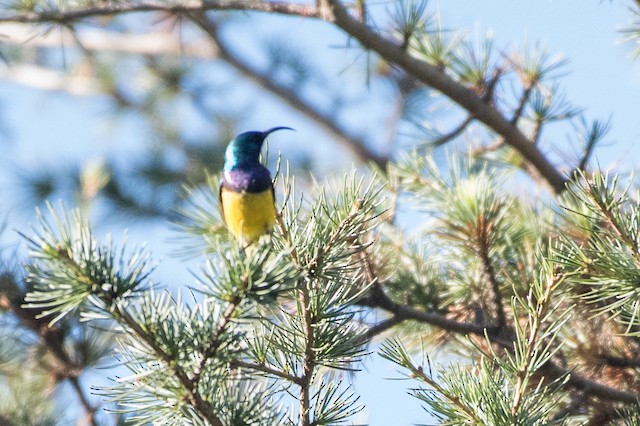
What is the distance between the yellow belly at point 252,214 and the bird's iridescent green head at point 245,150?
23cm

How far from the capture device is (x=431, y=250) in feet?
8.00

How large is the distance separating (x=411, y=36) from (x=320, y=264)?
42.7 inches

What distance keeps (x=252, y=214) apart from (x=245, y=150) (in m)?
0.45

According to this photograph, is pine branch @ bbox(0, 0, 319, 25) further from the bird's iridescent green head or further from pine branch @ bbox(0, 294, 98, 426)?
pine branch @ bbox(0, 294, 98, 426)

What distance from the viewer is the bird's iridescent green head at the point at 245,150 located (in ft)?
8.45

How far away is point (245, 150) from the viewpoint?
8.79ft

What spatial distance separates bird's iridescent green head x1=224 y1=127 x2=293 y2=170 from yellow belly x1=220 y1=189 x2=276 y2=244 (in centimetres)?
23

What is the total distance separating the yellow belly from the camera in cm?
227

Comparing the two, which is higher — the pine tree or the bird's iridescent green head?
the bird's iridescent green head

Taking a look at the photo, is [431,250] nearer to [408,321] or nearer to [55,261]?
[408,321]

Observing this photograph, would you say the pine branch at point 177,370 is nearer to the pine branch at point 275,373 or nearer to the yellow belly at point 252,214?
the pine branch at point 275,373

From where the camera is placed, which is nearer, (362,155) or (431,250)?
(431,250)

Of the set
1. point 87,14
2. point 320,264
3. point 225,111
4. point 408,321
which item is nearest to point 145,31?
point 225,111

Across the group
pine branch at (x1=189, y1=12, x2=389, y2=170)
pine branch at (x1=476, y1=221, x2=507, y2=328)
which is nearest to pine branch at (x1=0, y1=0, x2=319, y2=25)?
pine branch at (x1=476, y1=221, x2=507, y2=328)
